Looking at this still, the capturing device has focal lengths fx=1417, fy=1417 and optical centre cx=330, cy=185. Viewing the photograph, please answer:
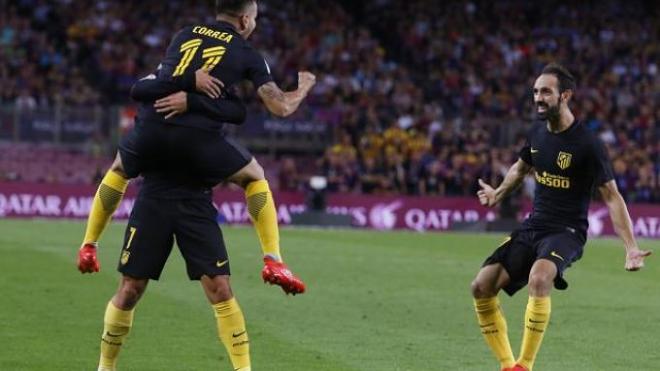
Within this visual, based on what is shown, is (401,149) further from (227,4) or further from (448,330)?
(227,4)

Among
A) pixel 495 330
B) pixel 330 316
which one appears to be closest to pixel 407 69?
pixel 330 316

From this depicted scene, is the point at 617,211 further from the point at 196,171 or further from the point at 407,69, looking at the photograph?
the point at 407,69

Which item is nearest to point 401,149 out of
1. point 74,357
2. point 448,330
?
point 448,330

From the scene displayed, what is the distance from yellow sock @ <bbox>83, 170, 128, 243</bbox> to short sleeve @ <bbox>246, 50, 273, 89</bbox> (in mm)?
1195

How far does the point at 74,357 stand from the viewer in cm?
1088

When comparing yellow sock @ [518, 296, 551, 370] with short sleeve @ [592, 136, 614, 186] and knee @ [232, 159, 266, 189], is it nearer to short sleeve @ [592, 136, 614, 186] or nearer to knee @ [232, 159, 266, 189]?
short sleeve @ [592, 136, 614, 186]

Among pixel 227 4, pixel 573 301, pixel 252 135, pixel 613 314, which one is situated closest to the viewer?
pixel 227 4

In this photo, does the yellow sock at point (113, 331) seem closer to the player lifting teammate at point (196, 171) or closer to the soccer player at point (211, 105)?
the player lifting teammate at point (196, 171)

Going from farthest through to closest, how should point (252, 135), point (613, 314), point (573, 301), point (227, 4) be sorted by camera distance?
point (252, 135) < point (573, 301) < point (613, 314) < point (227, 4)

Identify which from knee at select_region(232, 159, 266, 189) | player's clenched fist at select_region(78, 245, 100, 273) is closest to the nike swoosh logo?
knee at select_region(232, 159, 266, 189)

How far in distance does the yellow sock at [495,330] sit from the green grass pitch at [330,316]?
26.3 inches

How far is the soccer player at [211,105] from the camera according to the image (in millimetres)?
8445

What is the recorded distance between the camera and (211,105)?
27.9 feet

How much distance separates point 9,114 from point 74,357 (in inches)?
904
